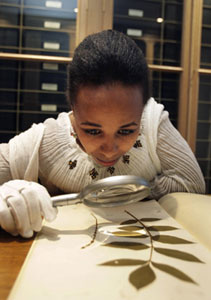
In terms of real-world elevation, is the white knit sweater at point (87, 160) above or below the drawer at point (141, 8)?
below

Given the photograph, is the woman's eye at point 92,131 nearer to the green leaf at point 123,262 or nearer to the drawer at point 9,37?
the green leaf at point 123,262

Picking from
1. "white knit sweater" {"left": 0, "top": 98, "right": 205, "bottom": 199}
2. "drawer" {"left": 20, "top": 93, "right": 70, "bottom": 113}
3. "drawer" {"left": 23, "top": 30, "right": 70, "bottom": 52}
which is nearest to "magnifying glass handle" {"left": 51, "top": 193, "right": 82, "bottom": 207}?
"white knit sweater" {"left": 0, "top": 98, "right": 205, "bottom": 199}

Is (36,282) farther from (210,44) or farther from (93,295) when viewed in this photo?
(210,44)

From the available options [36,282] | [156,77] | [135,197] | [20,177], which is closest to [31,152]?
[20,177]

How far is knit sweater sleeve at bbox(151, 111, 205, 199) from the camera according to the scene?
2.22ft

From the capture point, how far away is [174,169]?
2.25 ft

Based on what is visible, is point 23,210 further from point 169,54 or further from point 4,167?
point 169,54

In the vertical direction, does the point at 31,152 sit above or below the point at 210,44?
below

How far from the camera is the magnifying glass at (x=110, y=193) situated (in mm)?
417

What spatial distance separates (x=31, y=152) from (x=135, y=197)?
0.97 ft

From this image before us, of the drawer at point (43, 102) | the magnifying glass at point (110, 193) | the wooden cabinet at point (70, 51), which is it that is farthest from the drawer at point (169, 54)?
the magnifying glass at point (110, 193)

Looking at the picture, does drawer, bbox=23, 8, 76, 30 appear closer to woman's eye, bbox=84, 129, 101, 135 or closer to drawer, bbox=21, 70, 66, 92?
drawer, bbox=21, 70, 66, 92

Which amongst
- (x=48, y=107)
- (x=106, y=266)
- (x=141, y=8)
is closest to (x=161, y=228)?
(x=106, y=266)

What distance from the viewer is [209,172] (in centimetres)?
168
